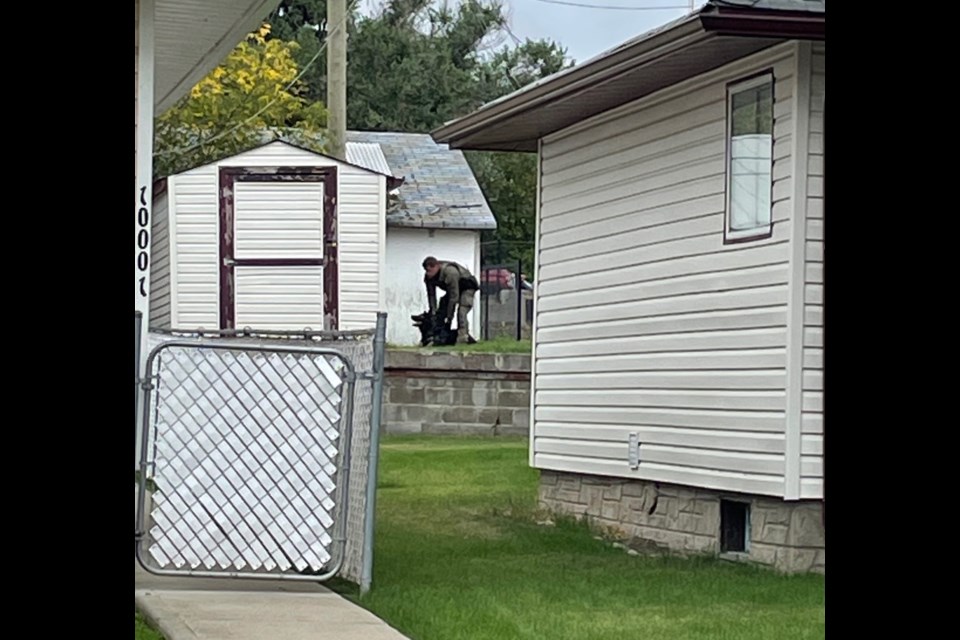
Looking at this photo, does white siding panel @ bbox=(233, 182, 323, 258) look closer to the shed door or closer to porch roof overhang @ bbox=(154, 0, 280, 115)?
the shed door

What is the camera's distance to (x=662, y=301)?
10781mm

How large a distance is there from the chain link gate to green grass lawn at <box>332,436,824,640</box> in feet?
1.74

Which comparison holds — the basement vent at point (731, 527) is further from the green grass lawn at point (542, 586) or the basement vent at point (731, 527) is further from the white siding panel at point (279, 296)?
the white siding panel at point (279, 296)

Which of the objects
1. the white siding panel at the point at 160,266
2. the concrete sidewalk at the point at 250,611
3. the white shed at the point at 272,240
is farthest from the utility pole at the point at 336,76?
the concrete sidewalk at the point at 250,611

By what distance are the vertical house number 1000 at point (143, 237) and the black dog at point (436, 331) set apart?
57.1ft

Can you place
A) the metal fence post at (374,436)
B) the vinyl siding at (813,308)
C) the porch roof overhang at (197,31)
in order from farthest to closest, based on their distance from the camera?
the vinyl siding at (813,308), the porch roof overhang at (197,31), the metal fence post at (374,436)

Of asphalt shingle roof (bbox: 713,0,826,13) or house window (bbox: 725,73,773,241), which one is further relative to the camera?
house window (bbox: 725,73,773,241)

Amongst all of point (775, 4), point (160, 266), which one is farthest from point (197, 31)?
point (160, 266)

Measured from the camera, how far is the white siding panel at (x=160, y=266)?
21828mm

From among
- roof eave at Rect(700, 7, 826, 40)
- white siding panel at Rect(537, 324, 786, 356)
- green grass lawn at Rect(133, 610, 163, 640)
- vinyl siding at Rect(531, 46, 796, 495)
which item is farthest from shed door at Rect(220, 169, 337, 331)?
green grass lawn at Rect(133, 610, 163, 640)

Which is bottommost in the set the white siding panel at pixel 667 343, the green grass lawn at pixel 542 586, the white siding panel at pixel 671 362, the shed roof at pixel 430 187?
the green grass lawn at pixel 542 586

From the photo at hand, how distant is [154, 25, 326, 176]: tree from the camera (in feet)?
87.8

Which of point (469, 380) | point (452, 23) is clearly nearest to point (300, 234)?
point (469, 380)
